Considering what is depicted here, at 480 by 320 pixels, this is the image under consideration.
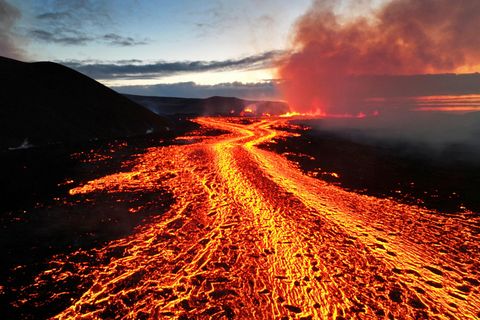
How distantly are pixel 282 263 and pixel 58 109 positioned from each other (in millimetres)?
58507

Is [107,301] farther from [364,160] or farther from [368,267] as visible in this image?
[364,160]

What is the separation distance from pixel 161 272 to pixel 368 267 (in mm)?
9677

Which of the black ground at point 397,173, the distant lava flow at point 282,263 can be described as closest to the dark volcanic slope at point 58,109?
the distant lava flow at point 282,263

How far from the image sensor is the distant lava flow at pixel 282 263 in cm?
1024

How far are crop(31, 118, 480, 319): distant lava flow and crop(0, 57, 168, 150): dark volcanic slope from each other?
3283cm

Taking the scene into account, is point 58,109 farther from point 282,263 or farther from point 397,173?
point 397,173

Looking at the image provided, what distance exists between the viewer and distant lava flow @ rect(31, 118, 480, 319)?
1024 centimetres

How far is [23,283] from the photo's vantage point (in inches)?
431

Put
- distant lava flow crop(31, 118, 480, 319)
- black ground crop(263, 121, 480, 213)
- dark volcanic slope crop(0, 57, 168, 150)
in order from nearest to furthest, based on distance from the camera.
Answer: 1. distant lava flow crop(31, 118, 480, 319)
2. black ground crop(263, 121, 480, 213)
3. dark volcanic slope crop(0, 57, 168, 150)

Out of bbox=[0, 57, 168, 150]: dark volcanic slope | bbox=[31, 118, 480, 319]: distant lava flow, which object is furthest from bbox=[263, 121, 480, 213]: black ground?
bbox=[0, 57, 168, 150]: dark volcanic slope

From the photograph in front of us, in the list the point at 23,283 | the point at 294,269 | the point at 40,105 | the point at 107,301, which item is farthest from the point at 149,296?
the point at 40,105

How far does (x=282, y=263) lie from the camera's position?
13172 millimetres

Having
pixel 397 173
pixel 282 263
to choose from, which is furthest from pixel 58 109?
pixel 397 173

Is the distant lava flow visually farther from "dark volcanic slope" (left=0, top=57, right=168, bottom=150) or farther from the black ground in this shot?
"dark volcanic slope" (left=0, top=57, right=168, bottom=150)
